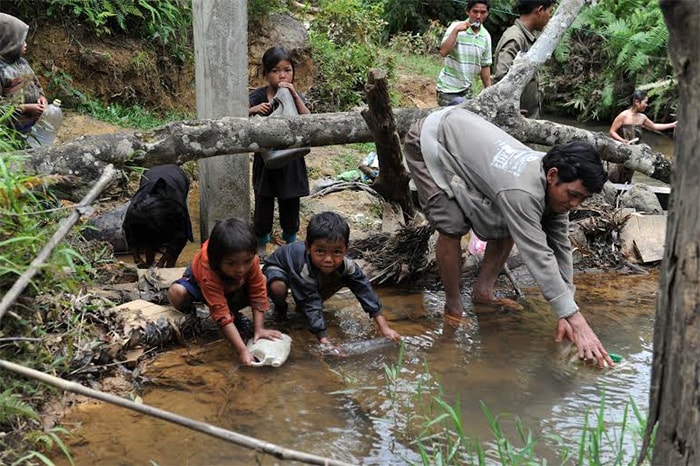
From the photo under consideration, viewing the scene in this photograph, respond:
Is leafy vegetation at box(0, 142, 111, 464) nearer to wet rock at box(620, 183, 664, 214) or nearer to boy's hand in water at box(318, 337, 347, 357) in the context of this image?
boy's hand in water at box(318, 337, 347, 357)

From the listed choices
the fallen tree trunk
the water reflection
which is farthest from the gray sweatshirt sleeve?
the fallen tree trunk

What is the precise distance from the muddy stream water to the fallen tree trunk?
3.68ft

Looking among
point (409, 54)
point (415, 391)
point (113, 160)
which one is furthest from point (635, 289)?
point (409, 54)

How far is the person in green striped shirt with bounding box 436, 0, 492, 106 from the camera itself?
7105 millimetres

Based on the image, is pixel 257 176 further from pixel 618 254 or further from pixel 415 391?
pixel 618 254

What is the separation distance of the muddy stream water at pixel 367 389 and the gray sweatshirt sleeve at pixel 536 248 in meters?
0.47

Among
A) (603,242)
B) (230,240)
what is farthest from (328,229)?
(603,242)

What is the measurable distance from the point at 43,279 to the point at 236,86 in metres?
2.23

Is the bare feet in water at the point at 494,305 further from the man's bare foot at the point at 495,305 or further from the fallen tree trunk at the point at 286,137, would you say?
the fallen tree trunk at the point at 286,137

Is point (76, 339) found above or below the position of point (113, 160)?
below

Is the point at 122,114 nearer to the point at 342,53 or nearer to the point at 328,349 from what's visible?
the point at 342,53

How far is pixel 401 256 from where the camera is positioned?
539 cm

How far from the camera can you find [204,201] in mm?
5461

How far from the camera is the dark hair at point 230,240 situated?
3852mm
